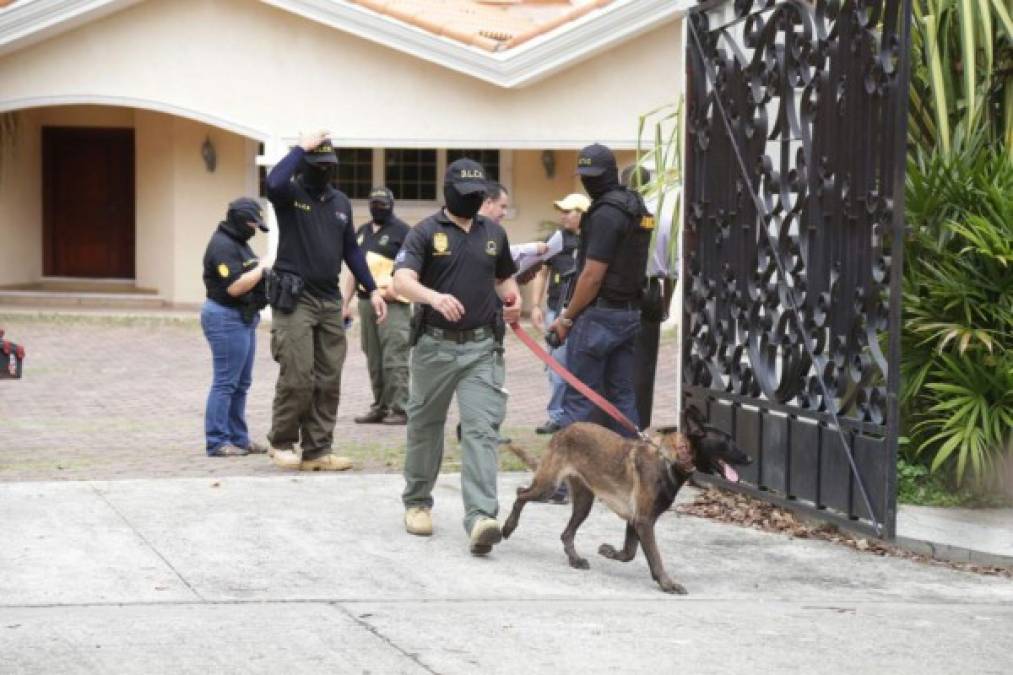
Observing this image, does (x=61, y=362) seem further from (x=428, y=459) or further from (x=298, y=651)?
(x=298, y=651)

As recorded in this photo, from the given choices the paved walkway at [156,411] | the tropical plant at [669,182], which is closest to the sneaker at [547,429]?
the paved walkway at [156,411]

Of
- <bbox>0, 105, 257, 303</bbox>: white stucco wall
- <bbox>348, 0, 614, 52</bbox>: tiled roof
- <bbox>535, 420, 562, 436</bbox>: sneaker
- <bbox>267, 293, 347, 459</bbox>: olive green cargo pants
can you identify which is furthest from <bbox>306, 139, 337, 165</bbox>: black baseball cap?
<bbox>0, 105, 257, 303</bbox>: white stucco wall

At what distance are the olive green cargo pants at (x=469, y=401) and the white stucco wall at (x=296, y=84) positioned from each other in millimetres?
13110

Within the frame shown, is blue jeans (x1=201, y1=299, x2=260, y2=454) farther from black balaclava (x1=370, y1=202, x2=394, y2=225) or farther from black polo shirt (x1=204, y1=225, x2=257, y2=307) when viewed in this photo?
black balaclava (x1=370, y1=202, x2=394, y2=225)

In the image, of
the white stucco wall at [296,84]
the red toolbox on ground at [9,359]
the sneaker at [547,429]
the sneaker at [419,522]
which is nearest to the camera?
the sneaker at [419,522]

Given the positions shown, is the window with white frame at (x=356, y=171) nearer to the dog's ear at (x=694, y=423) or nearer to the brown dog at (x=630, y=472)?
the brown dog at (x=630, y=472)

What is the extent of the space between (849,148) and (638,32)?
40.1 feet

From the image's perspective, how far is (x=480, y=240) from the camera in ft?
28.5

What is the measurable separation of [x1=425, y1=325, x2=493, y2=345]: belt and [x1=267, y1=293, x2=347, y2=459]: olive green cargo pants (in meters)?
1.89

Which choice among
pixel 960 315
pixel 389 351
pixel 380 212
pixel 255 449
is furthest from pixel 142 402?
pixel 960 315

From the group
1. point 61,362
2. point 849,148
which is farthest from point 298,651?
point 61,362

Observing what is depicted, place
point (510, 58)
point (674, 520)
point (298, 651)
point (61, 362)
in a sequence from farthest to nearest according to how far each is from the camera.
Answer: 1. point (510, 58)
2. point (61, 362)
3. point (674, 520)
4. point (298, 651)

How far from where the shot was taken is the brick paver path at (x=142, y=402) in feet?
37.9

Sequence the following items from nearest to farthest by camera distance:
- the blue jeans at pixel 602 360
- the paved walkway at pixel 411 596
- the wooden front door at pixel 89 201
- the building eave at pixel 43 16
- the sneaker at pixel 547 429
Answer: the paved walkway at pixel 411 596
the blue jeans at pixel 602 360
the sneaker at pixel 547 429
the building eave at pixel 43 16
the wooden front door at pixel 89 201
